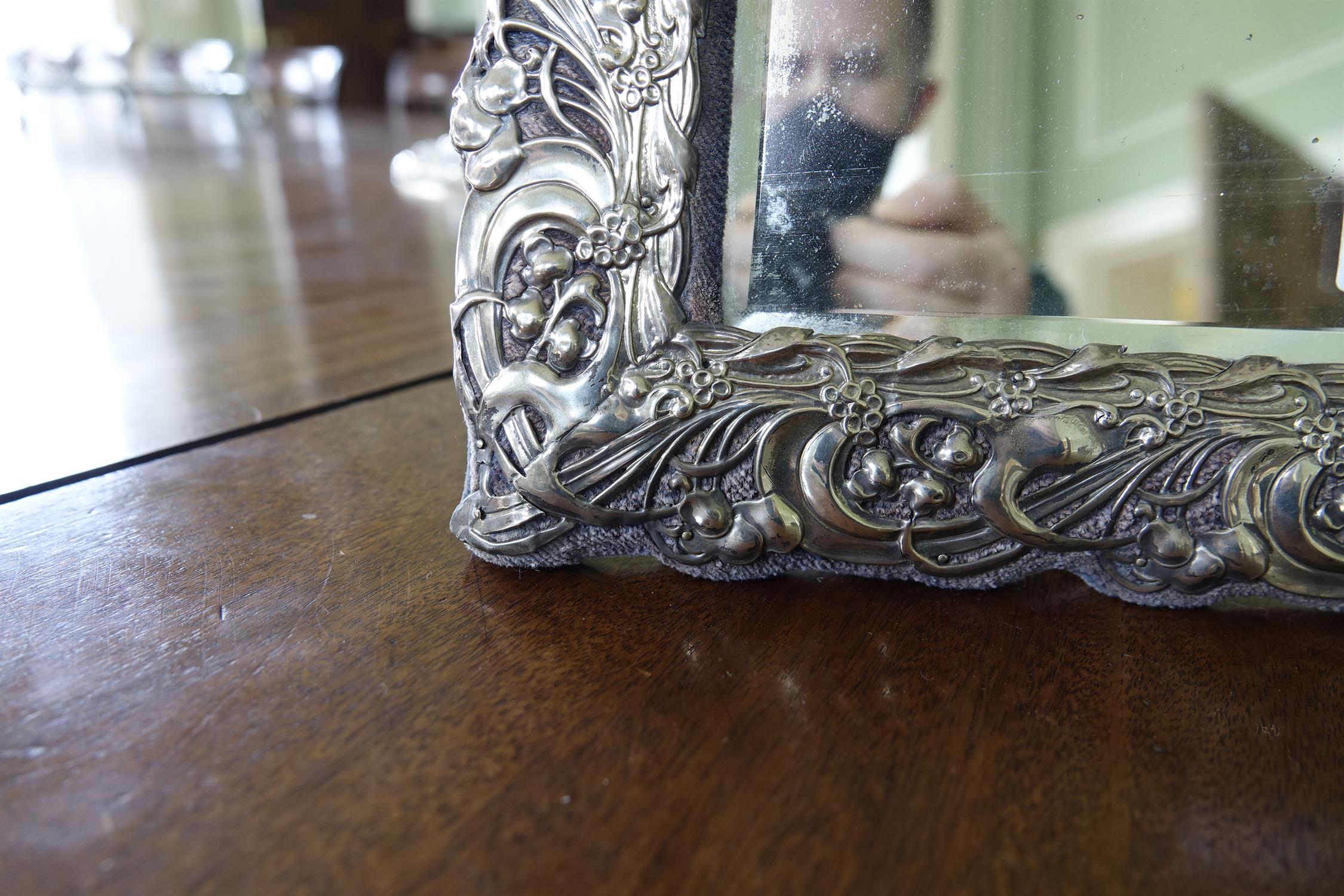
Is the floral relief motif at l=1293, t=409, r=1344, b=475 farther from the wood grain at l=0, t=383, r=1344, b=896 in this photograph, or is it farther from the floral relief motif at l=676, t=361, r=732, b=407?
the floral relief motif at l=676, t=361, r=732, b=407

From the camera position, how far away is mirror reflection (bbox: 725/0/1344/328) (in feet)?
0.95

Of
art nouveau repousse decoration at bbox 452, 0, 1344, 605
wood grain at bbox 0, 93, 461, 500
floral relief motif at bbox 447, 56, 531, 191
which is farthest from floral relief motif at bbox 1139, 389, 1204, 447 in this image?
wood grain at bbox 0, 93, 461, 500

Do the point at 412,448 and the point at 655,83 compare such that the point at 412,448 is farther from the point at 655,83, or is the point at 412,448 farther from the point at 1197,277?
the point at 1197,277

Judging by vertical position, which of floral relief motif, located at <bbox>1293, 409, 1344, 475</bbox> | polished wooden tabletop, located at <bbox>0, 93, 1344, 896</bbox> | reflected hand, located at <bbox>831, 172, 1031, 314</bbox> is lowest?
polished wooden tabletop, located at <bbox>0, 93, 1344, 896</bbox>

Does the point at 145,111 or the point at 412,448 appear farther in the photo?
the point at 145,111

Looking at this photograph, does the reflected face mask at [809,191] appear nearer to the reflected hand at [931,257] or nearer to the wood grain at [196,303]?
the reflected hand at [931,257]

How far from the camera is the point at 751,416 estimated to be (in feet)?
0.93

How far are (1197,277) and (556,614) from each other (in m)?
0.22

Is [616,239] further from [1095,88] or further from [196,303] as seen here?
[196,303]

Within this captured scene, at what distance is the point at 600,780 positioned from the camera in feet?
0.70

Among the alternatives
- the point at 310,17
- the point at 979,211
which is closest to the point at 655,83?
the point at 979,211

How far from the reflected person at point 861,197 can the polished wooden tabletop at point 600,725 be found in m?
0.10

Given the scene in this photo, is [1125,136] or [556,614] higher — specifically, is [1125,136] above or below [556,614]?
above

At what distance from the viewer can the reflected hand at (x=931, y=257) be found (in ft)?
0.99
